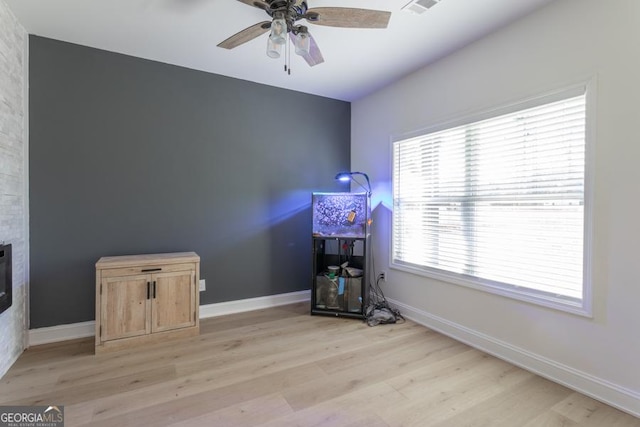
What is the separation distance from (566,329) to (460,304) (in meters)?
0.81

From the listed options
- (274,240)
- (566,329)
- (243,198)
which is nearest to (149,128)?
(243,198)

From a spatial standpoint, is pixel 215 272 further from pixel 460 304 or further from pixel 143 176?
pixel 460 304

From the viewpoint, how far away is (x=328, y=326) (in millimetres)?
3072

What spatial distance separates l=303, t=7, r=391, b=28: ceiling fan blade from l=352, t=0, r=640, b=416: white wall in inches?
48.9

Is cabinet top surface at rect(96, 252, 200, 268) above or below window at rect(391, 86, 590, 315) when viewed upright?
below

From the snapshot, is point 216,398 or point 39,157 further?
point 39,157

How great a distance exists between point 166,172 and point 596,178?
3.55 metres

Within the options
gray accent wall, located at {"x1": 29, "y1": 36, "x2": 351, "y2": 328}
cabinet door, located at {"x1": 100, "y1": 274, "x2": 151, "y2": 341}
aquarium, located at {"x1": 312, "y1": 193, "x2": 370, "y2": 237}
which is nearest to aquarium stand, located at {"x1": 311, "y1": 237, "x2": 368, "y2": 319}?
aquarium, located at {"x1": 312, "y1": 193, "x2": 370, "y2": 237}

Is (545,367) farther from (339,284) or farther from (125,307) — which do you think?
(125,307)

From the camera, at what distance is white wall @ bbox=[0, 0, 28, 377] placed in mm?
2166

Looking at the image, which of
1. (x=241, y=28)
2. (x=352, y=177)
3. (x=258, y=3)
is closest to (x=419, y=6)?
(x=258, y=3)

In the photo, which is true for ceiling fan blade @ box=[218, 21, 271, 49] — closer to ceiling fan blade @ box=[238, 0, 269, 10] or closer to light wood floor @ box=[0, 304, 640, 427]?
ceiling fan blade @ box=[238, 0, 269, 10]

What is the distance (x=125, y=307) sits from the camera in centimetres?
254

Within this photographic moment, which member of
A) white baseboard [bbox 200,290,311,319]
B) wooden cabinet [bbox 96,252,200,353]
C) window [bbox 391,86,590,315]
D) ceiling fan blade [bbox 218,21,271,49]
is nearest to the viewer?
ceiling fan blade [bbox 218,21,271,49]
